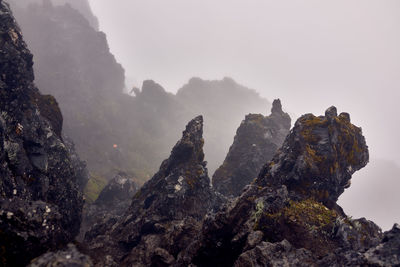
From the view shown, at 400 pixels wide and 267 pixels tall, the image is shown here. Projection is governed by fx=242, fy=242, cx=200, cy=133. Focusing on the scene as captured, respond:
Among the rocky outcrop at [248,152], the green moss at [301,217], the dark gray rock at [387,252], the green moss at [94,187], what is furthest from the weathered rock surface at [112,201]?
the dark gray rock at [387,252]

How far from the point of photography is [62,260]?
1063 cm

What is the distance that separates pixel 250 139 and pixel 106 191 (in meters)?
30.9

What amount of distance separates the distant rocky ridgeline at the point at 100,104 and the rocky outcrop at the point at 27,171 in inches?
1685

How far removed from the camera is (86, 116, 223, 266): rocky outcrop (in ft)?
67.4

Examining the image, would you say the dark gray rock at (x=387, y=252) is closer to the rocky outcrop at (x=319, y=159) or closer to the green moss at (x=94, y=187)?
the rocky outcrop at (x=319, y=159)

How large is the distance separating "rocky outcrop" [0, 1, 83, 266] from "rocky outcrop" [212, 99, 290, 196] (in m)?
24.0

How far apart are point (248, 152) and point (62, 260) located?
37300 millimetres

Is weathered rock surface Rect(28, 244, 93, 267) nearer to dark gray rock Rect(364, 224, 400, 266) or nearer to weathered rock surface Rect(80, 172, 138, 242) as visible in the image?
dark gray rock Rect(364, 224, 400, 266)

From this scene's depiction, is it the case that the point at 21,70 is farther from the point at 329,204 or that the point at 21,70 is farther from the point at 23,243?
the point at 329,204

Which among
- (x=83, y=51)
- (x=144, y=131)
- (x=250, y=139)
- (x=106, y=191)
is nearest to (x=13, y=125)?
(x=106, y=191)

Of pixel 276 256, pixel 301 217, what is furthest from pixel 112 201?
pixel 276 256

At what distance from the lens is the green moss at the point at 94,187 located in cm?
5172

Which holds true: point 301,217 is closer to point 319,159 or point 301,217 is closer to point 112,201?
point 319,159

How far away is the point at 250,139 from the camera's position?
47281 millimetres
